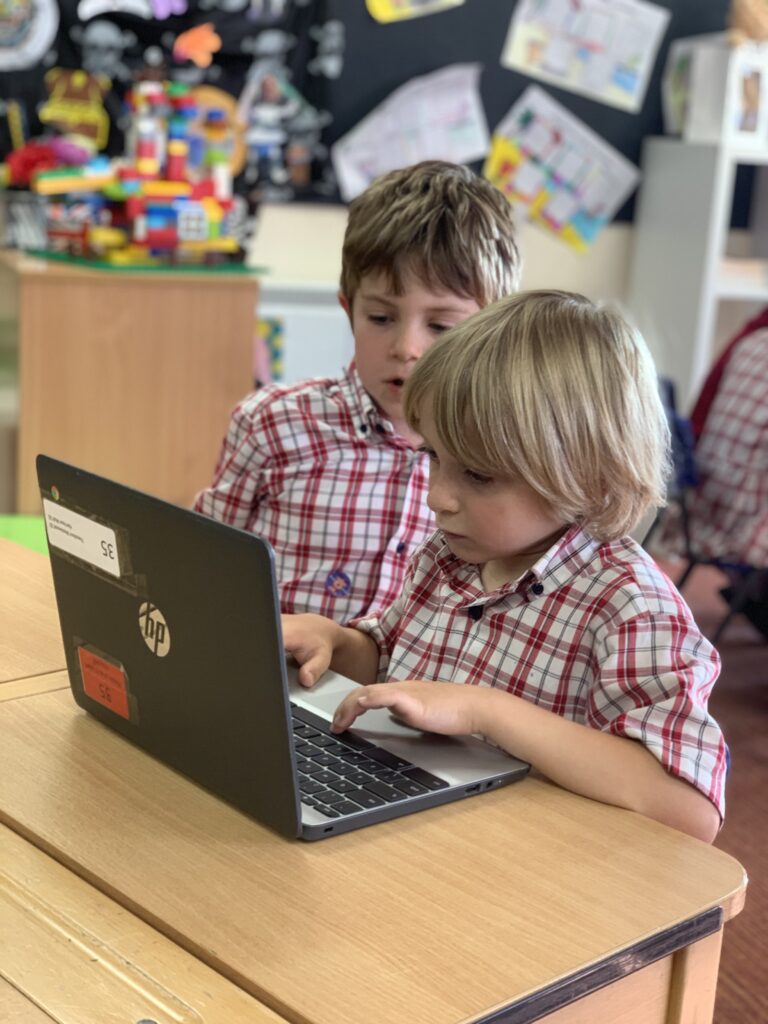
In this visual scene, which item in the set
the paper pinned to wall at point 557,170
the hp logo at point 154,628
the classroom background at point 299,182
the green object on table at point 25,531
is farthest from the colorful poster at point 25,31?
the hp logo at point 154,628

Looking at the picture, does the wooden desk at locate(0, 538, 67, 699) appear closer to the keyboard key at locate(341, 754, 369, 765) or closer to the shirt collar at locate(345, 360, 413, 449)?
the keyboard key at locate(341, 754, 369, 765)

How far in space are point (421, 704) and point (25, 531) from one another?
1.22 metres

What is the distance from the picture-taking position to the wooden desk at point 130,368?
299cm

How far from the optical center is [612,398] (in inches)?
43.5

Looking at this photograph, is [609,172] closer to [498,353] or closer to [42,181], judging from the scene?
[42,181]

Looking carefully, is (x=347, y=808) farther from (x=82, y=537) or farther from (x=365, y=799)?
(x=82, y=537)

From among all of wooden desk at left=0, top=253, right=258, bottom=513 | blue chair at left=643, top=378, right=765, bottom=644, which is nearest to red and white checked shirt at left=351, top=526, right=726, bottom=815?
blue chair at left=643, top=378, right=765, bottom=644

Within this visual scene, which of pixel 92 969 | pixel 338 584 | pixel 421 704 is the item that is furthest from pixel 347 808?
pixel 338 584

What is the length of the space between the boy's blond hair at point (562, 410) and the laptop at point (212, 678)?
219 millimetres

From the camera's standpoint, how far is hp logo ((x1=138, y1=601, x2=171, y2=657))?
948mm

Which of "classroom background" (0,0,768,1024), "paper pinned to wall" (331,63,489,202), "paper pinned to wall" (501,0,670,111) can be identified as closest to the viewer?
"classroom background" (0,0,768,1024)

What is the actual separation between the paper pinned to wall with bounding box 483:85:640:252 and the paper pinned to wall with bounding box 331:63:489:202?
0.10 m

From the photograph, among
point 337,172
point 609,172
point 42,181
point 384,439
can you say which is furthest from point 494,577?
point 609,172

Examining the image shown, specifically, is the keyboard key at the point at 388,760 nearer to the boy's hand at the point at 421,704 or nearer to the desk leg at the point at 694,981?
the boy's hand at the point at 421,704
